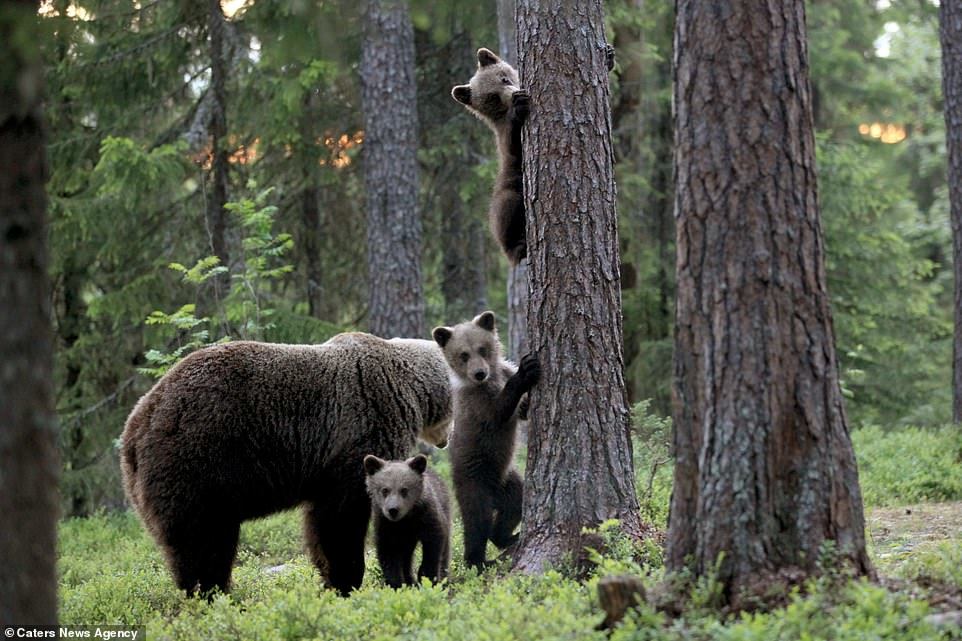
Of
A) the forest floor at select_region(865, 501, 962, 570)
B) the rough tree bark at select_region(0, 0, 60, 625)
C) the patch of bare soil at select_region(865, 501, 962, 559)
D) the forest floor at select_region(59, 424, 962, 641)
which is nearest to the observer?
the rough tree bark at select_region(0, 0, 60, 625)

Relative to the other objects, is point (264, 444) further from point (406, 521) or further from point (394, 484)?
point (406, 521)

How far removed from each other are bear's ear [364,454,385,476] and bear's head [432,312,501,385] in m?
1.03

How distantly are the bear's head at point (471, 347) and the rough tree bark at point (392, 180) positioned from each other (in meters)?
6.72

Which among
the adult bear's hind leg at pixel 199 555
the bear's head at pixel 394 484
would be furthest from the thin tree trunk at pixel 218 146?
the bear's head at pixel 394 484

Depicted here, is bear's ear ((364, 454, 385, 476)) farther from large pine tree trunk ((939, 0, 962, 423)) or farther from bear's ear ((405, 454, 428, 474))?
large pine tree trunk ((939, 0, 962, 423))

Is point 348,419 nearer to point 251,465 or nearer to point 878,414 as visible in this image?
point 251,465

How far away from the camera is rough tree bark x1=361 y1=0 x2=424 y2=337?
16234 mm

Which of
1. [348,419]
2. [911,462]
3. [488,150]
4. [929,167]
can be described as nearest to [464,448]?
[348,419]

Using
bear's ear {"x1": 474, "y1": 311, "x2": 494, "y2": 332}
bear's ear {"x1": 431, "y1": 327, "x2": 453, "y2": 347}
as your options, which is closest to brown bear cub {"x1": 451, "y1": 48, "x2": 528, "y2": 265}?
bear's ear {"x1": 474, "y1": 311, "x2": 494, "y2": 332}

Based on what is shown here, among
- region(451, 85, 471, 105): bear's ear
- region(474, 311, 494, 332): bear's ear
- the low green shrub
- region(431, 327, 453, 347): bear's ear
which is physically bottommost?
the low green shrub

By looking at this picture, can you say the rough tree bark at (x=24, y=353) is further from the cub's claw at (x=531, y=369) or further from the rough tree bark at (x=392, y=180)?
the rough tree bark at (x=392, y=180)

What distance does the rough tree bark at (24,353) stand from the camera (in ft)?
14.1

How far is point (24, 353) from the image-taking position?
4.33m

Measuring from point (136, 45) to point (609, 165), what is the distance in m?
12.4
